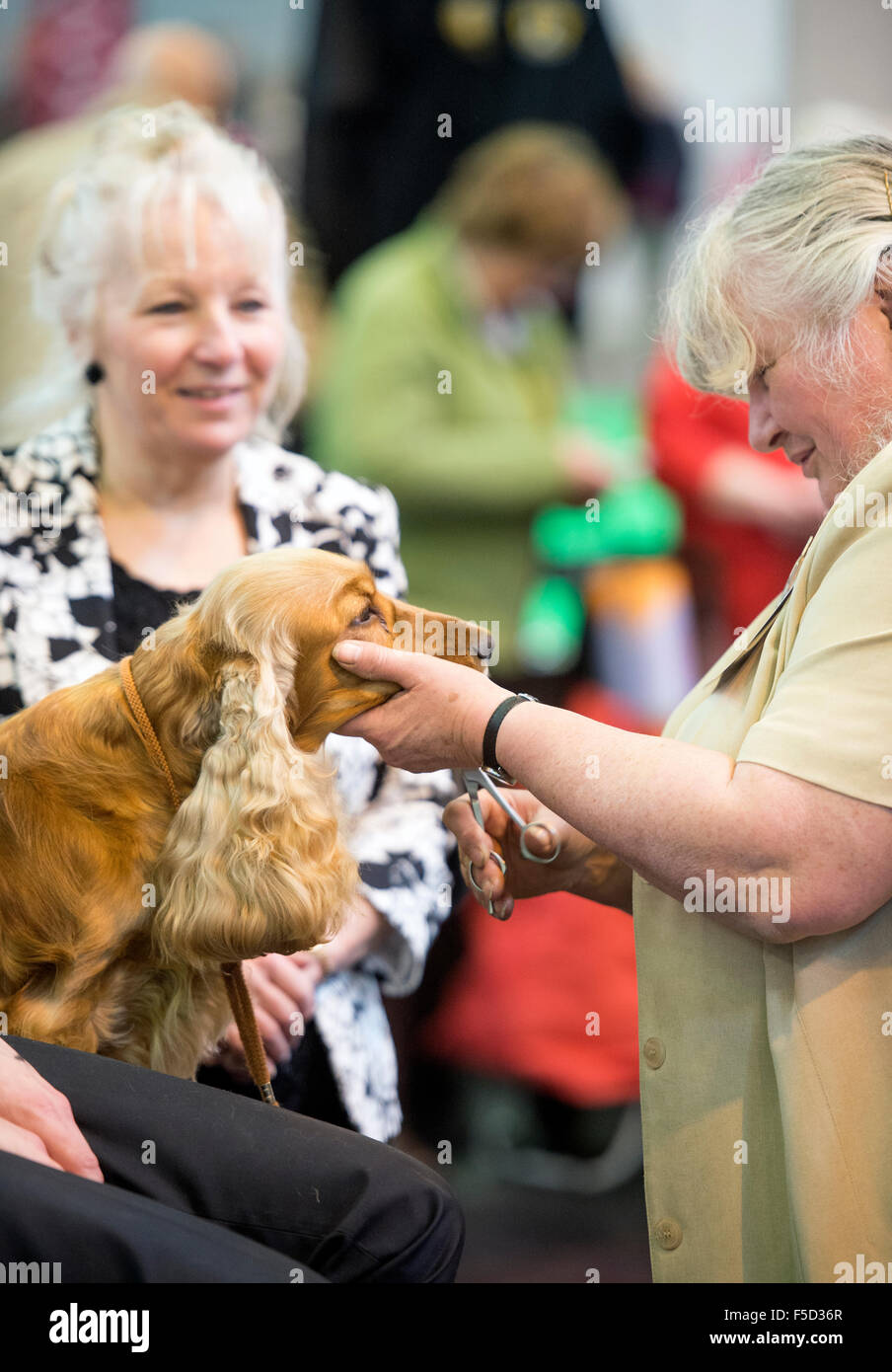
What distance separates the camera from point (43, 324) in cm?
192

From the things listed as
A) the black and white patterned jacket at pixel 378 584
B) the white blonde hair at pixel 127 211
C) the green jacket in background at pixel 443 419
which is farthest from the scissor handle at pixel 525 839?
the green jacket in background at pixel 443 419

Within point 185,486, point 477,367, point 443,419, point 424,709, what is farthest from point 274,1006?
point 477,367

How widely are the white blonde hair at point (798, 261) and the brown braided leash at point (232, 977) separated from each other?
0.78m

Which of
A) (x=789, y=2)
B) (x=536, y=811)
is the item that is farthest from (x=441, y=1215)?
(x=789, y=2)

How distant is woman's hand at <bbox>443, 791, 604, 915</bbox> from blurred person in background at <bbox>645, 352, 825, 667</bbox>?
3.78 ft

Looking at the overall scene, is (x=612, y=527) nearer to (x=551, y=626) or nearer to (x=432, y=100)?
(x=551, y=626)

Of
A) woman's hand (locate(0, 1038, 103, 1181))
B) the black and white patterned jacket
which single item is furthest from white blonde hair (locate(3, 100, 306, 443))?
woman's hand (locate(0, 1038, 103, 1181))

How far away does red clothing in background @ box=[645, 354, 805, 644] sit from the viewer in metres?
2.62

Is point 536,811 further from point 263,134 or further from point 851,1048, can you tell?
point 263,134

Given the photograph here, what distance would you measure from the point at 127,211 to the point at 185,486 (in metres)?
0.40

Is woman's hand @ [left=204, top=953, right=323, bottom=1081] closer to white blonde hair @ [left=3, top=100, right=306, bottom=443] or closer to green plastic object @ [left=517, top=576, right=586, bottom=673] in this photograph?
white blonde hair @ [left=3, top=100, right=306, bottom=443]

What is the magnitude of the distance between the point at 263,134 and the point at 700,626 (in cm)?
133

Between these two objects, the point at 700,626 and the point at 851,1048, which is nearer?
the point at 851,1048

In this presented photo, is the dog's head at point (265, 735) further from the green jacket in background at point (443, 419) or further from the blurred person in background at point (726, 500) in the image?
the blurred person in background at point (726, 500)
